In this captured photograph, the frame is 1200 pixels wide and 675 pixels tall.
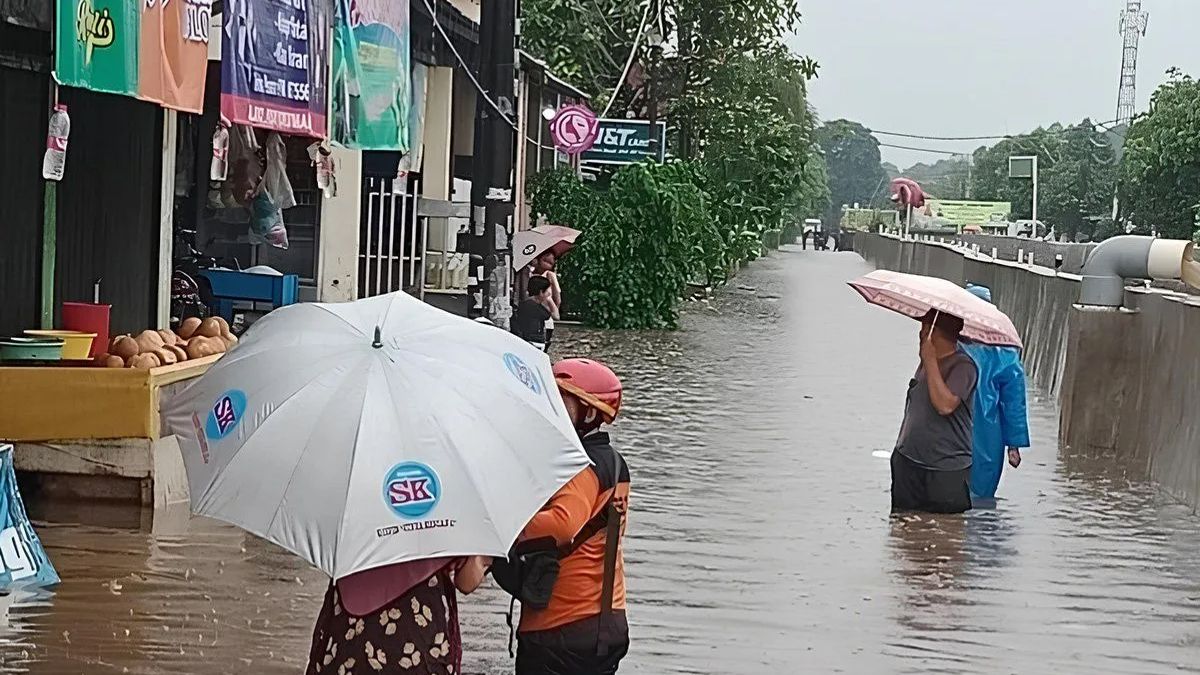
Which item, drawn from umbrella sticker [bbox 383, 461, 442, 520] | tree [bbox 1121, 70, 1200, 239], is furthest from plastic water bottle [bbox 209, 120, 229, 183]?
tree [bbox 1121, 70, 1200, 239]

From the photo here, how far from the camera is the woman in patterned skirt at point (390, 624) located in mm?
4203

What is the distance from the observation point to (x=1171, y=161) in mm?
56438

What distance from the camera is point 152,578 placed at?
308 inches

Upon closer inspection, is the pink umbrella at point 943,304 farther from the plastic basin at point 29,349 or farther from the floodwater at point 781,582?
the plastic basin at point 29,349

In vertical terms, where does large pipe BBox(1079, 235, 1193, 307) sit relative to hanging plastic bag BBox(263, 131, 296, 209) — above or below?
below

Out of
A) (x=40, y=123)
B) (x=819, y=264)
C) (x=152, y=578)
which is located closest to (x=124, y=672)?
(x=152, y=578)

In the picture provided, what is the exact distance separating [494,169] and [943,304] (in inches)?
123

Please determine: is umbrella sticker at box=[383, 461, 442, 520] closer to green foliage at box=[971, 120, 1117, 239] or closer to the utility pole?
the utility pole

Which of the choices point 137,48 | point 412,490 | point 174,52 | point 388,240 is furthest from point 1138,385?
point 412,490

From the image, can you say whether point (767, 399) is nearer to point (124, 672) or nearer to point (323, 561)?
point (124, 672)

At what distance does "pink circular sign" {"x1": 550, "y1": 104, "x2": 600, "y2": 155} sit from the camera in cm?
2291

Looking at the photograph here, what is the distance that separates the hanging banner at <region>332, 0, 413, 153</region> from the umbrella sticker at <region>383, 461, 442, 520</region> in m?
8.28

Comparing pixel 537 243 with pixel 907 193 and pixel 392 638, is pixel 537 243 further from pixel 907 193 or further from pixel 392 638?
pixel 907 193

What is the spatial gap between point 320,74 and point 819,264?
57106 mm
